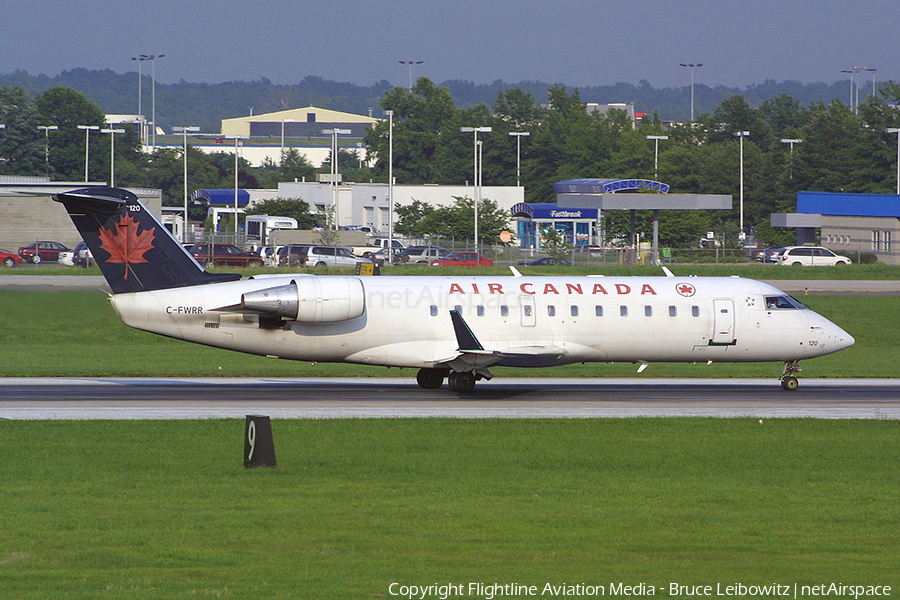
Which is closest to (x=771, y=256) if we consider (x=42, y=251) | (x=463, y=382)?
(x=42, y=251)

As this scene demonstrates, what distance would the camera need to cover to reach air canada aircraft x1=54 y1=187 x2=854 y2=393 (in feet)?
87.2

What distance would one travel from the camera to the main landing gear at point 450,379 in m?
28.4

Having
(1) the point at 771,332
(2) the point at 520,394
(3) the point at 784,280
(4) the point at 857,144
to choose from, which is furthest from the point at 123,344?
(4) the point at 857,144

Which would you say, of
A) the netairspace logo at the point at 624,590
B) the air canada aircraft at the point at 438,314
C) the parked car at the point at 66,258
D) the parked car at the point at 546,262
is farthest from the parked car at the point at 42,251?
the netairspace logo at the point at 624,590

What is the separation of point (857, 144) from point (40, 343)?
308ft

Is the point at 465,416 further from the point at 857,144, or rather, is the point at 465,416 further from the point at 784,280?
the point at 857,144

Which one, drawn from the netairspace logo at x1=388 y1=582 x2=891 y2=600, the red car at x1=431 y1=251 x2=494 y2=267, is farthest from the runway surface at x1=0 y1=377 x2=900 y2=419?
the red car at x1=431 y1=251 x2=494 y2=267

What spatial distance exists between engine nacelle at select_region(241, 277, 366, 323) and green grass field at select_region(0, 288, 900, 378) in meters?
6.14

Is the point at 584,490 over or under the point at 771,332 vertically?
under

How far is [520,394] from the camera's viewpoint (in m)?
28.8

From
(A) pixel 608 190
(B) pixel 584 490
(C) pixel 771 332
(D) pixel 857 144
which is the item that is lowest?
(B) pixel 584 490

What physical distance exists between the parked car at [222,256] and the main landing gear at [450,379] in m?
38.4

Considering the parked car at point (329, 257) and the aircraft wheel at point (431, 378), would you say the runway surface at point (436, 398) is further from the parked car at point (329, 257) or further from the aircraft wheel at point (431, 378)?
the parked car at point (329, 257)

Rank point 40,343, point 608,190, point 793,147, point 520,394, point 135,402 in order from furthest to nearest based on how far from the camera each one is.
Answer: point 793,147
point 608,190
point 40,343
point 520,394
point 135,402
